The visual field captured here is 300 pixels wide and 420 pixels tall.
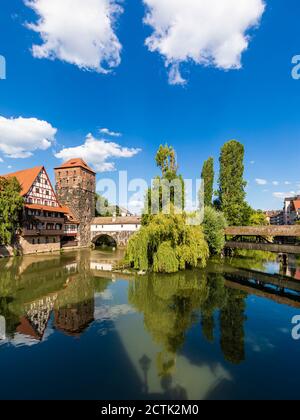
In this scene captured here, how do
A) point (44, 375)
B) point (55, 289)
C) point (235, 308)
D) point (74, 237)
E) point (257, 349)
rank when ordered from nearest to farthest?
point (44, 375)
point (257, 349)
point (235, 308)
point (55, 289)
point (74, 237)

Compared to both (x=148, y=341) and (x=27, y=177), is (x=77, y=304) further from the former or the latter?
(x=27, y=177)

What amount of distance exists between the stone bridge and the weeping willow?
980 inches

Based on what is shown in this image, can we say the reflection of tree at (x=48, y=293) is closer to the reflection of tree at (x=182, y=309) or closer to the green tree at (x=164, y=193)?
the reflection of tree at (x=182, y=309)

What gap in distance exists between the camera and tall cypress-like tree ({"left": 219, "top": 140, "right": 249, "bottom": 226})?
37.3 m

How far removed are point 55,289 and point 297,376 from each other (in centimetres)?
1469

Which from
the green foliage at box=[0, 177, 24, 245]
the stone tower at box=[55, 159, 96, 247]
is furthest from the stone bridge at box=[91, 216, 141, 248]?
the green foliage at box=[0, 177, 24, 245]

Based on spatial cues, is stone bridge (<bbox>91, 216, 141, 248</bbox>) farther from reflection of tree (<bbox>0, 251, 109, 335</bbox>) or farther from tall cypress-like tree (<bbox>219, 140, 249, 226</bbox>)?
reflection of tree (<bbox>0, 251, 109, 335</bbox>)

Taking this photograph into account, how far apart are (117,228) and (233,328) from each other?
3947 centimetres

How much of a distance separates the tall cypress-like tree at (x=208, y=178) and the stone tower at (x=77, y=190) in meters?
25.1

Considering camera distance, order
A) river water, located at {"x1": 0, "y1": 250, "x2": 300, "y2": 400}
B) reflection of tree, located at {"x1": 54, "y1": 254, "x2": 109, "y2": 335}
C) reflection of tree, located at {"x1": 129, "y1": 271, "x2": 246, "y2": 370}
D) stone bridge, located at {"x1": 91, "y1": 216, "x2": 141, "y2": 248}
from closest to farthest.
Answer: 1. river water, located at {"x1": 0, "y1": 250, "x2": 300, "y2": 400}
2. reflection of tree, located at {"x1": 129, "y1": 271, "x2": 246, "y2": 370}
3. reflection of tree, located at {"x1": 54, "y1": 254, "x2": 109, "y2": 335}
4. stone bridge, located at {"x1": 91, "y1": 216, "x2": 141, "y2": 248}

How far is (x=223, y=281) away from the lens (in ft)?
63.0
